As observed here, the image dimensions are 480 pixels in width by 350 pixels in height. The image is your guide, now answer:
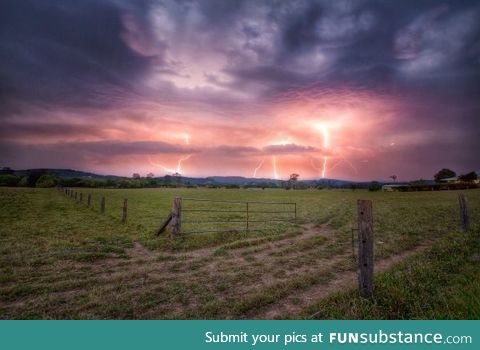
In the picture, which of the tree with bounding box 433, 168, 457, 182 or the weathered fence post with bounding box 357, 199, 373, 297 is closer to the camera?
the weathered fence post with bounding box 357, 199, 373, 297

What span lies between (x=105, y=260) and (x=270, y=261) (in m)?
5.37

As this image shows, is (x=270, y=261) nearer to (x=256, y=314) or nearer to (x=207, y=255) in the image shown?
(x=207, y=255)

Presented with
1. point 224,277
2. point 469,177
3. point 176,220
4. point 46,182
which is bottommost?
point 224,277

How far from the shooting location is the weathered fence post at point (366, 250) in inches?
218

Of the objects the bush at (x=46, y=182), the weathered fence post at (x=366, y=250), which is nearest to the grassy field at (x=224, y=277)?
the weathered fence post at (x=366, y=250)

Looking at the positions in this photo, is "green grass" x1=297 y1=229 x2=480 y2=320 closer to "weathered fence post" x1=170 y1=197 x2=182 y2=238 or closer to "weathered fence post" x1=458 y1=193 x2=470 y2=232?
"weathered fence post" x1=458 y1=193 x2=470 y2=232

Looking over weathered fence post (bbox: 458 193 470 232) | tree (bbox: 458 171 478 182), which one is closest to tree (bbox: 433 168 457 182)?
tree (bbox: 458 171 478 182)

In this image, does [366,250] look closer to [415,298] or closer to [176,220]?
[415,298]

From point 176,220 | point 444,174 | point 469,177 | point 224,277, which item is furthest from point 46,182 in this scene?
point 444,174

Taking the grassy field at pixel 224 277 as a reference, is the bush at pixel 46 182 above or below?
above

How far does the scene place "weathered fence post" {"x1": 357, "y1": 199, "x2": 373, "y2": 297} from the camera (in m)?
5.54

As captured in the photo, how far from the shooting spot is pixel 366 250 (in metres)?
5.57

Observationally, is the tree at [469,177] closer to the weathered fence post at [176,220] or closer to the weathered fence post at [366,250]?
the weathered fence post at [176,220]

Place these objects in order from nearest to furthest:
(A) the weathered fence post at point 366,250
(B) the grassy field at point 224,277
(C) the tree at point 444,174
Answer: (B) the grassy field at point 224,277
(A) the weathered fence post at point 366,250
(C) the tree at point 444,174
